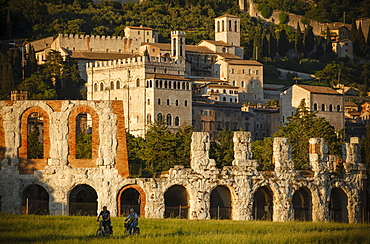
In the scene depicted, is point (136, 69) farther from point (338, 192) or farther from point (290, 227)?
point (290, 227)

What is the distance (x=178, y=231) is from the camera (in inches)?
1475

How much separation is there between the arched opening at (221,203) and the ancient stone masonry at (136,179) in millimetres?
83

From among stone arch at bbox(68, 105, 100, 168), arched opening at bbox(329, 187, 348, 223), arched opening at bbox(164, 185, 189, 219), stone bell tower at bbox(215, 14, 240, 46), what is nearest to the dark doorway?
arched opening at bbox(164, 185, 189, 219)

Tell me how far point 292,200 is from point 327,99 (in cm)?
5356

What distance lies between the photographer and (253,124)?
362 ft

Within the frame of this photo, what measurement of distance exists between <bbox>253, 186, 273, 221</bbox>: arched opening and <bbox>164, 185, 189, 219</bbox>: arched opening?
156 inches

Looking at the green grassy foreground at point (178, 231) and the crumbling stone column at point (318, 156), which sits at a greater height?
the crumbling stone column at point (318, 156)

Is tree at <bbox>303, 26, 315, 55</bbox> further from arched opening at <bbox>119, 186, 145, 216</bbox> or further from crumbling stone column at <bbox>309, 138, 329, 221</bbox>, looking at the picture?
arched opening at <bbox>119, 186, 145, 216</bbox>

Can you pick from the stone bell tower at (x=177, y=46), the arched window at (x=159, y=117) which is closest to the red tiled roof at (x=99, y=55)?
the stone bell tower at (x=177, y=46)

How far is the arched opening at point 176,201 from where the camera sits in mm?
48000

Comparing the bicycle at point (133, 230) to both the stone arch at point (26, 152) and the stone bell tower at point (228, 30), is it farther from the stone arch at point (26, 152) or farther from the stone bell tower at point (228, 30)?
the stone bell tower at point (228, 30)

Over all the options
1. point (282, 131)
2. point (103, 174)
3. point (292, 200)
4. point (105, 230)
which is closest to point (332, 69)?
point (282, 131)

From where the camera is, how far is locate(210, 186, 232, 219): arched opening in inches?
1924

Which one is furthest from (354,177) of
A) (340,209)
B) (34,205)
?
(34,205)
